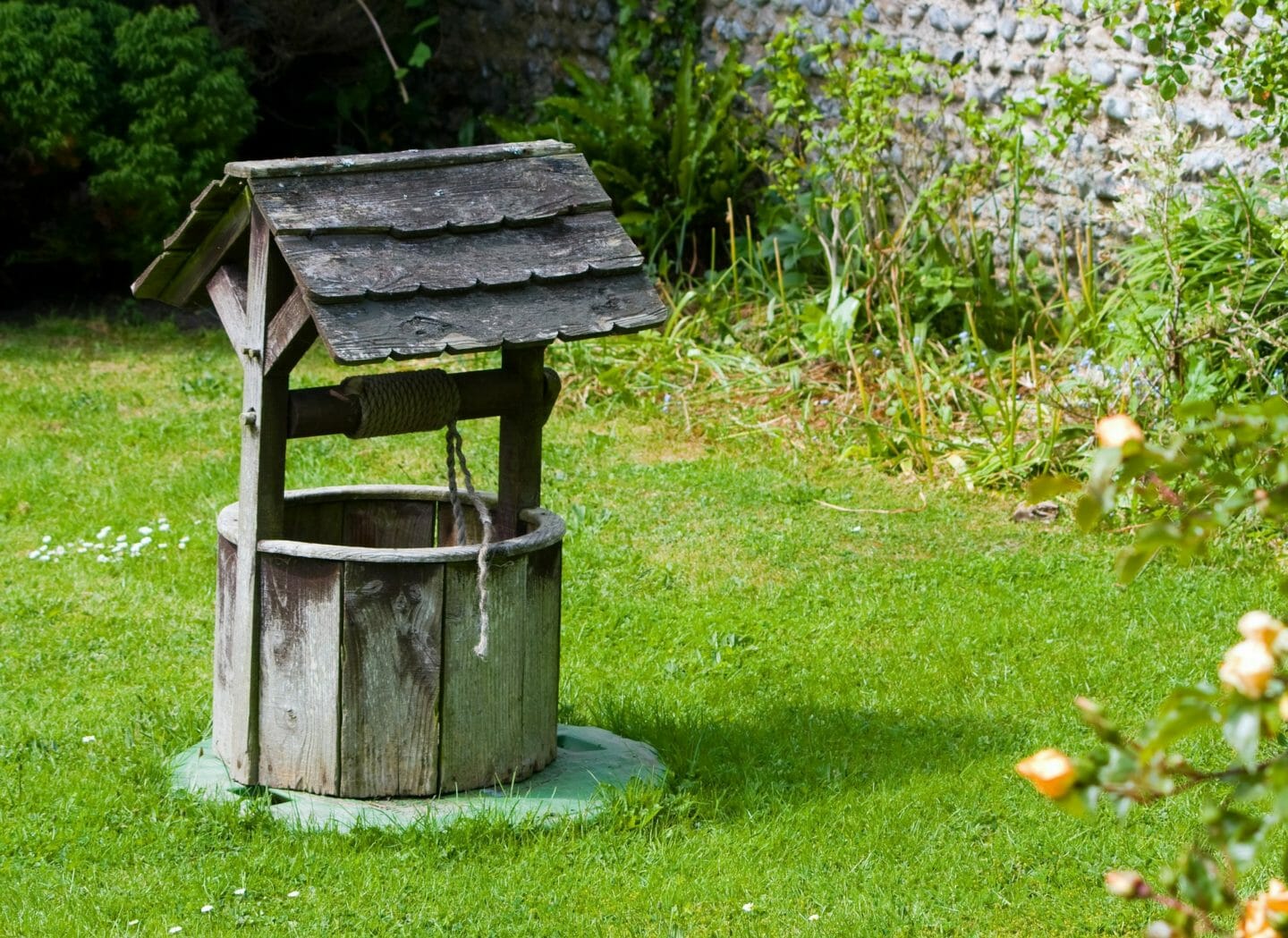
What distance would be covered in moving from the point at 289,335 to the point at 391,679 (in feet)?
2.73

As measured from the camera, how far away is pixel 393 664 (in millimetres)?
3594

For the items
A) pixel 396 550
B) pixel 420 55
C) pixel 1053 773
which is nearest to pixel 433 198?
pixel 396 550

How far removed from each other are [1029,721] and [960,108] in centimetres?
469

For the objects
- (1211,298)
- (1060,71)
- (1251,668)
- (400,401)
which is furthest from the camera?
(1060,71)

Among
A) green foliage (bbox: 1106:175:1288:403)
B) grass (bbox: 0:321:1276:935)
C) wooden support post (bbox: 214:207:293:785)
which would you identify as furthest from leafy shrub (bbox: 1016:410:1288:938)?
green foliage (bbox: 1106:175:1288:403)

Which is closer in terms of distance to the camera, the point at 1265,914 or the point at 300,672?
the point at 1265,914

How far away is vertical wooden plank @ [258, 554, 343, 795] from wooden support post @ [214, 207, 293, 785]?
1.0 inches

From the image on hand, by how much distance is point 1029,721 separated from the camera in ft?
14.1

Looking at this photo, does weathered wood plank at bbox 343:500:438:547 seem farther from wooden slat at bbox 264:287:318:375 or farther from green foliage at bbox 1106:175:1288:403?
green foliage at bbox 1106:175:1288:403

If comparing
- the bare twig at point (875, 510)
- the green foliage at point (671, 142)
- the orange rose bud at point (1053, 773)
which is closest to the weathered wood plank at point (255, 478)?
the orange rose bud at point (1053, 773)

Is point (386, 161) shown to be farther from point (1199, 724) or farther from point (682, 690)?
point (1199, 724)

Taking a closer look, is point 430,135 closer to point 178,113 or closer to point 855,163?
point 178,113

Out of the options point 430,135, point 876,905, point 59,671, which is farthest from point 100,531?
point 430,135

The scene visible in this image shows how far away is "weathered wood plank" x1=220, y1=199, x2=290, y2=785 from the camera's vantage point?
3.54 meters
